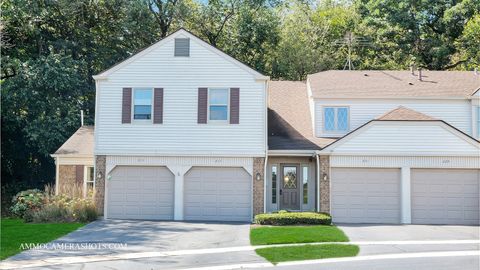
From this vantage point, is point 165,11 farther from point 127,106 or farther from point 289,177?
point 289,177

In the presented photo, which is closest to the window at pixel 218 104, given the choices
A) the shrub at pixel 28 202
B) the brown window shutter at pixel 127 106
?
the brown window shutter at pixel 127 106

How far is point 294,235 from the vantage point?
15594 mm

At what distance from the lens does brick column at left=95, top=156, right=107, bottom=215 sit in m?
20.6

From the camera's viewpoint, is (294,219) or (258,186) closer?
(294,219)

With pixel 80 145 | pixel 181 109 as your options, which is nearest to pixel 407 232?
pixel 181 109

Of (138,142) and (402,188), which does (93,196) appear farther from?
(402,188)

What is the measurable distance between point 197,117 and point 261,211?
4.47 m

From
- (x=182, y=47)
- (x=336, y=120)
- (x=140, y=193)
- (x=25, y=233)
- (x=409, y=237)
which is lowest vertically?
(x=25, y=233)

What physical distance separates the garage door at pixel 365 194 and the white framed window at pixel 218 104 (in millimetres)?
4856

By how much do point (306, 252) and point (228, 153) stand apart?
773cm

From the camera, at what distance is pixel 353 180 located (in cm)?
2027

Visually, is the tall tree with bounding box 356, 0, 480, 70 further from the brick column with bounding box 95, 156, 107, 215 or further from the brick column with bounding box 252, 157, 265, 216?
the brick column with bounding box 95, 156, 107, 215

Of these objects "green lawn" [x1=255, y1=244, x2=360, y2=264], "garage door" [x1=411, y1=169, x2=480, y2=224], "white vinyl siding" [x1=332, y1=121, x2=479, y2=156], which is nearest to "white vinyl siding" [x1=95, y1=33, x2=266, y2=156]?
"white vinyl siding" [x1=332, y1=121, x2=479, y2=156]

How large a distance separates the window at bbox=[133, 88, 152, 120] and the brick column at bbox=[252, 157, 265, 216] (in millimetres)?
4669
